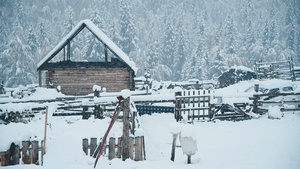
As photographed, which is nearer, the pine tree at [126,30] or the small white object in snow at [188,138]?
the small white object in snow at [188,138]

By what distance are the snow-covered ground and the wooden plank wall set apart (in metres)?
7.90

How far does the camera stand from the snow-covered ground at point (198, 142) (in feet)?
18.0

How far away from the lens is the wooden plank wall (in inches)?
705

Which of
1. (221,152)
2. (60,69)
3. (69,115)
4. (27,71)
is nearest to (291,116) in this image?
(221,152)

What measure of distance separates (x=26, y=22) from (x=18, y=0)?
6.54 meters

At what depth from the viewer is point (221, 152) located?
663 cm

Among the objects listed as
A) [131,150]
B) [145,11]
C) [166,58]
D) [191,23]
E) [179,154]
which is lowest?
[179,154]

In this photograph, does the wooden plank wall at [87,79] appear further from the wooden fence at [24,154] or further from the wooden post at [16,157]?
the wooden post at [16,157]

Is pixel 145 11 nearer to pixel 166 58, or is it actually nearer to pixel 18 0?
pixel 166 58

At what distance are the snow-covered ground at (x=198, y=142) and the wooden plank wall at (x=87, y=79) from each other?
7.90 m

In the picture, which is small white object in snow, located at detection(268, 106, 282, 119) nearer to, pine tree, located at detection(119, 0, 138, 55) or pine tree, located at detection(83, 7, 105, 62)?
pine tree, located at detection(83, 7, 105, 62)

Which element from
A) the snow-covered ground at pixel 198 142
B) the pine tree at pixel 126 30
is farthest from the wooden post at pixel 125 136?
the pine tree at pixel 126 30

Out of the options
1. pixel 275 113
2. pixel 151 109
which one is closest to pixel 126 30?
pixel 151 109

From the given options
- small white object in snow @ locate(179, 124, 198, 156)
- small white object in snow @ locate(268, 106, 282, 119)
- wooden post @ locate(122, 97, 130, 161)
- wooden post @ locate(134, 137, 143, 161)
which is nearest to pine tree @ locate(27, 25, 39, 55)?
wooden post @ locate(122, 97, 130, 161)
